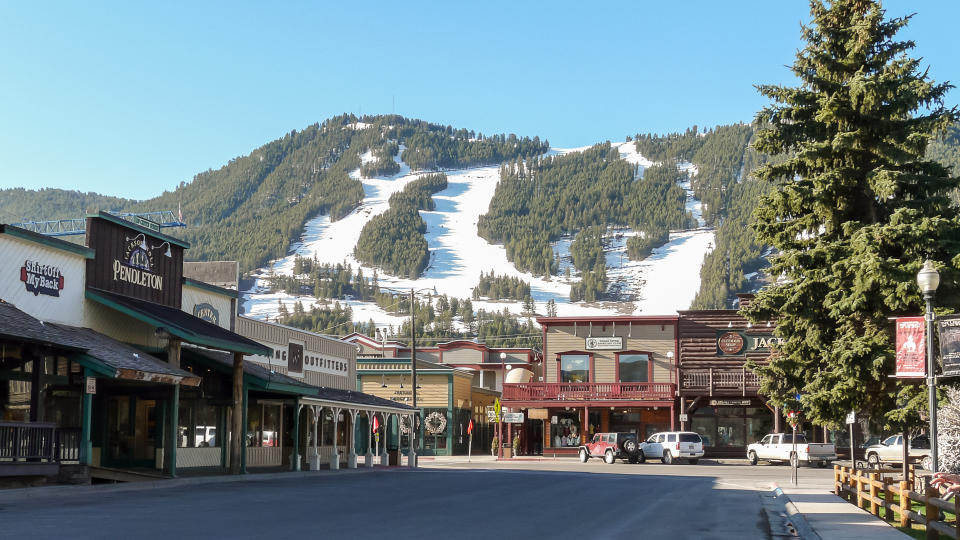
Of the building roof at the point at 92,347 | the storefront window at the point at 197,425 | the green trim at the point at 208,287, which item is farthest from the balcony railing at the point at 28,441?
the green trim at the point at 208,287

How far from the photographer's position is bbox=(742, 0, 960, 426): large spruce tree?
25641 millimetres

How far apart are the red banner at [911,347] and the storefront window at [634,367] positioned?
4077 cm

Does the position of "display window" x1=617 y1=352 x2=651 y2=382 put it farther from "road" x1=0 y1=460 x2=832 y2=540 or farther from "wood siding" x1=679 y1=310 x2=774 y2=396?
"road" x1=0 y1=460 x2=832 y2=540

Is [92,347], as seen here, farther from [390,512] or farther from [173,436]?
[390,512]

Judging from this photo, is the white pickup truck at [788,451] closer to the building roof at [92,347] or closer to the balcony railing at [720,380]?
the balcony railing at [720,380]

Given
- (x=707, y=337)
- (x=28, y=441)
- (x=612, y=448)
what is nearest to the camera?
(x=28, y=441)

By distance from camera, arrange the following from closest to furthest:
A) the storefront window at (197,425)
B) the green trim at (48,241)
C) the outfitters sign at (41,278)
→ the green trim at (48,241), the outfitters sign at (41,278), the storefront window at (197,425)

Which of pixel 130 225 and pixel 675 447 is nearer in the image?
pixel 130 225

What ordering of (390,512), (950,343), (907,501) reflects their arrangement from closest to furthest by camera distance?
(907,501), (390,512), (950,343)

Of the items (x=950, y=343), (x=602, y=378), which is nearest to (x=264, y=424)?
(x=950, y=343)

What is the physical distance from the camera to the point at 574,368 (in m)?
63.3

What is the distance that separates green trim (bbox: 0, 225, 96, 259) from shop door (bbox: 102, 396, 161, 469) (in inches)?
170

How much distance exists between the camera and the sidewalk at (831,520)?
50.4ft

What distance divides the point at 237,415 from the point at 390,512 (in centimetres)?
1418
